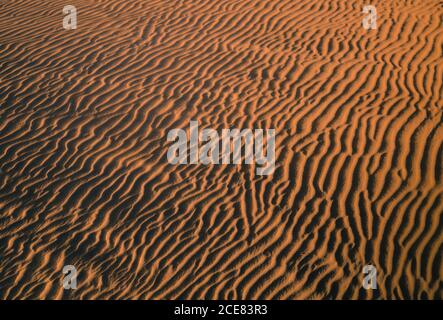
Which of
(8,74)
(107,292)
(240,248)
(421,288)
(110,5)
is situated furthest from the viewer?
(110,5)

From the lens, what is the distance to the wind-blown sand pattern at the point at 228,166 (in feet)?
18.2

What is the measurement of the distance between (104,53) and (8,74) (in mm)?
1957

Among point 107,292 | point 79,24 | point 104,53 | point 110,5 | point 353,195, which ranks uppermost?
point 110,5

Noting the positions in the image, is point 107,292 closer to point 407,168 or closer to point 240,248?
point 240,248

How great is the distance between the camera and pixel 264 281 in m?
5.45

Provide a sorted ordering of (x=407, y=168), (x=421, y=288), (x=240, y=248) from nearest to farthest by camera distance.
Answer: (x=421, y=288)
(x=240, y=248)
(x=407, y=168)

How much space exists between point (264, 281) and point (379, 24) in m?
6.59

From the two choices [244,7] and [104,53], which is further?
[244,7]

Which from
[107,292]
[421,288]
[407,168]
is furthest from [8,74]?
[421,288]

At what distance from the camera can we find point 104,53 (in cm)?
925

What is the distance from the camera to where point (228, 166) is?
6.82 m

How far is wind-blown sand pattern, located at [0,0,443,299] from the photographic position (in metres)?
5.55
